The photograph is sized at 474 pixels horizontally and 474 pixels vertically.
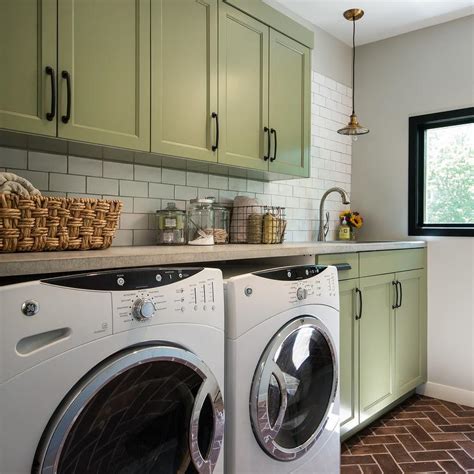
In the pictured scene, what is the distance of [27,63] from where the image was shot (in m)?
1.43

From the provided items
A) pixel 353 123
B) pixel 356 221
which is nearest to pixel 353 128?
pixel 353 123

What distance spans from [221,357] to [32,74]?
1.14 meters

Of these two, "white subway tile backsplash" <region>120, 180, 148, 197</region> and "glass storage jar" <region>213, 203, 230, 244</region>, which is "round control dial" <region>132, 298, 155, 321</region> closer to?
"white subway tile backsplash" <region>120, 180, 148, 197</region>

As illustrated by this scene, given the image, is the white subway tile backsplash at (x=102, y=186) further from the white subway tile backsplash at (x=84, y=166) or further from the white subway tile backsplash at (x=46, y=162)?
the white subway tile backsplash at (x=46, y=162)

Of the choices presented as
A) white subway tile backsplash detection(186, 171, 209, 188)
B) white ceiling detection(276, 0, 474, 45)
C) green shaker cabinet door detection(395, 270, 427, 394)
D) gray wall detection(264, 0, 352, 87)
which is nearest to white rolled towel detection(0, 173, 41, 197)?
white subway tile backsplash detection(186, 171, 209, 188)

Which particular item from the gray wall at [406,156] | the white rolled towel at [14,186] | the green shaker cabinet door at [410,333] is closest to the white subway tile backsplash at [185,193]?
the white rolled towel at [14,186]

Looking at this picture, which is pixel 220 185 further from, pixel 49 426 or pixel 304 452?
pixel 49 426

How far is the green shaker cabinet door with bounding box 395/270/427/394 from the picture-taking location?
271 centimetres

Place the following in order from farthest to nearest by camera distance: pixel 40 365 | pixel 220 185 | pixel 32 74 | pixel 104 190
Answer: pixel 220 185
pixel 104 190
pixel 32 74
pixel 40 365

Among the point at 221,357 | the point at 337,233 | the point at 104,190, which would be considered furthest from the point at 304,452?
the point at 337,233

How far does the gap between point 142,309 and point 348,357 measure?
1.46 metres

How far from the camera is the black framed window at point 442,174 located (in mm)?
3029

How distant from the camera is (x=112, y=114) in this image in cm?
167

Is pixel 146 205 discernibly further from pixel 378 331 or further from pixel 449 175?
pixel 449 175
